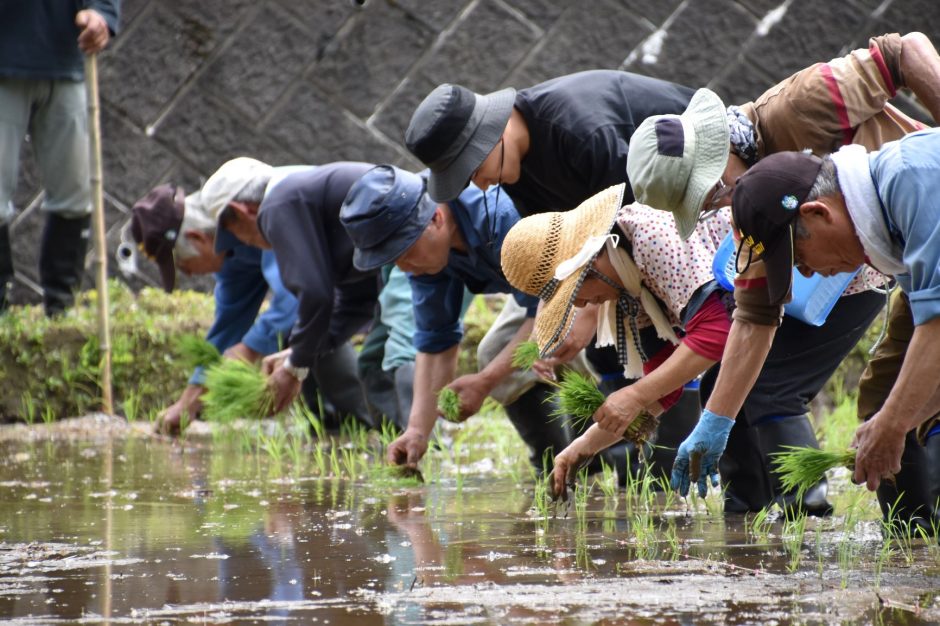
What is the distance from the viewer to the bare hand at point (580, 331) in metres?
3.86

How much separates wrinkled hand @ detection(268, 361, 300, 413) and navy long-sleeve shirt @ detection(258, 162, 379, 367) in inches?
4.2

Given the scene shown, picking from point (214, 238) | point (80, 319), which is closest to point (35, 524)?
point (214, 238)

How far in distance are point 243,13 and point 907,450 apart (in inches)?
232

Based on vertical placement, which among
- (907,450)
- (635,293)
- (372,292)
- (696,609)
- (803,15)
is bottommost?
(696,609)

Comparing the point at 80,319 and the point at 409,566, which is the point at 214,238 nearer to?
the point at 80,319

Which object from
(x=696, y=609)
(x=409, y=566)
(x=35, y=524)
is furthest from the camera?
(x=35, y=524)

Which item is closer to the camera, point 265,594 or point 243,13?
point 265,594

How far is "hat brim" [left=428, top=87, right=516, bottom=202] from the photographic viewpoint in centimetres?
382

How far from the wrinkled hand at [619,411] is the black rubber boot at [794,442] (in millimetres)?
465

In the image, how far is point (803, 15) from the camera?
8102mm

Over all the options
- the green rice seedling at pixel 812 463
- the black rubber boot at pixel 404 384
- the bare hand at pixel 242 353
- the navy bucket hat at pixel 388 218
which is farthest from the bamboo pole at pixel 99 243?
the green rice seedling at pixel 812 463

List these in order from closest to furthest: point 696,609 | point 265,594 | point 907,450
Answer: point 696,609, point 265,594, point 907,450

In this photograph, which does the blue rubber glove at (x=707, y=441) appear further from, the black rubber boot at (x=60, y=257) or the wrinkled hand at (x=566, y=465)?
the black rubber boot at (x=60, y=257)

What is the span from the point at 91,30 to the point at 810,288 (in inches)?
170
